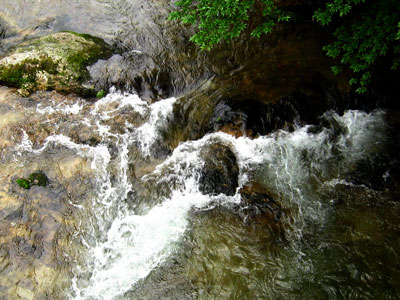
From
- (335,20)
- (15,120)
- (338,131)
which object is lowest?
(338,131)

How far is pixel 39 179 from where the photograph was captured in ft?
24.6

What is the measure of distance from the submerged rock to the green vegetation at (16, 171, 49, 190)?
4165mm

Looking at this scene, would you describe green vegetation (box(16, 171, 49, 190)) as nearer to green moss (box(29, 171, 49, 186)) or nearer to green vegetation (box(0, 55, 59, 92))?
green moss (box(29, 171, 49, 186))

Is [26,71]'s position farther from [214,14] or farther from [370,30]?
[370,30]

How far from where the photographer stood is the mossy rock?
9.23 m

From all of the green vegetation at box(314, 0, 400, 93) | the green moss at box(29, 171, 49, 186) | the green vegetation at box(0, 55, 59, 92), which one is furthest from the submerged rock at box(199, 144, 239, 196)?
the green vegetation at box(0, 55, 59, 92)

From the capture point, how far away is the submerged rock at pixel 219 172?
792 cm

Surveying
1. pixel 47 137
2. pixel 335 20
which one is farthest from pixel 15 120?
pixel 335 20

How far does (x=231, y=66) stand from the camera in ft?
33.2

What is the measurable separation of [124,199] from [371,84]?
28.3ft

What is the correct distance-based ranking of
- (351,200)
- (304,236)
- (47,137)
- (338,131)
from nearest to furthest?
(304,236) → (351,200) → (47,137) → (338,131)

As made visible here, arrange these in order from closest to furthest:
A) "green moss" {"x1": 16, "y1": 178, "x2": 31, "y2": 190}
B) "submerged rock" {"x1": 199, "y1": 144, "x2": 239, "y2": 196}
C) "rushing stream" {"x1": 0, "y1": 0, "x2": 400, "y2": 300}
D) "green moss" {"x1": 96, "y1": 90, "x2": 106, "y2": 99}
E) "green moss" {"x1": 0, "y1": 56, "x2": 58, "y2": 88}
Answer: "rushing stream" {"x1": 0, "y1": 0, "x2": 400, "y2": 300} → "green moss" {"x1": 16, "y1": 178, "x2": 31, "y2": 190} → "submerged rock" {"x1": 199, "y1": 144, "x2": 239, "y2": 196} → "green moss" {"x1": 0, "y1": 56, "x2": 58, "y2": 88} → "green moss" {"x1": 96, "y1": 90, "x2": 106, "y2": 99}

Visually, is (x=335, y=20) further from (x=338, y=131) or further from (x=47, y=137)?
(x=47, y=137)

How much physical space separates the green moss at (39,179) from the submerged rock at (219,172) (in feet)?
13.6
